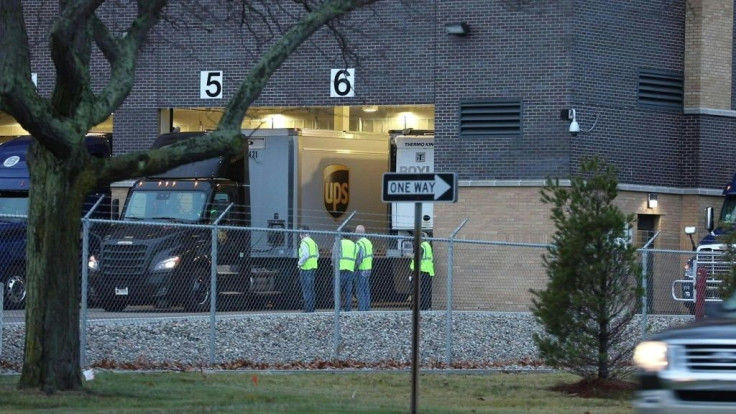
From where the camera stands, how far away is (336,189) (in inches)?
1277

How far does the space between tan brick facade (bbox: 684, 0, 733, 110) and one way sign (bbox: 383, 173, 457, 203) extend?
21.1 meters

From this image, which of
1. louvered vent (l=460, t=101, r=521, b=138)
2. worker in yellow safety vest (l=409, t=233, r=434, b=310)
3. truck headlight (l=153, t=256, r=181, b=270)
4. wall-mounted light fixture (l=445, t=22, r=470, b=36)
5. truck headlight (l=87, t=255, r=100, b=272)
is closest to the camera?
truck headlight (l=87, t=255, r=100, b=272)

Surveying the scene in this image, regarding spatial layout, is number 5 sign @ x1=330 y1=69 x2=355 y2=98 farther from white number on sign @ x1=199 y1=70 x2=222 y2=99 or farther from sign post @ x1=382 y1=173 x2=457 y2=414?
sign post @ x1=382 y1=173 x2=457 y2=414

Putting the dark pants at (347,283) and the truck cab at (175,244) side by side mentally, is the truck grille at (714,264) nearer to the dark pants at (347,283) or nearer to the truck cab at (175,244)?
the dark pants at (347,283)

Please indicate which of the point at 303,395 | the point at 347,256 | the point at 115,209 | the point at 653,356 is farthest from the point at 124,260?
the point at 653,356

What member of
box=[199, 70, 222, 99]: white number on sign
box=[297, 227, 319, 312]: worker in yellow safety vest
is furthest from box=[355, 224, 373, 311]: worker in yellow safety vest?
box=[199, 70, 222, 99]: white number on sign

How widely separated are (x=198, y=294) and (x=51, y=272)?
1167 centimetres

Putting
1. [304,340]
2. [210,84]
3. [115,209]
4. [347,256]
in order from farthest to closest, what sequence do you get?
[210,84], [115,209], [347,256], [304,340]

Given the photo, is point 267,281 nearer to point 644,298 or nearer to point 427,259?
point 427,259

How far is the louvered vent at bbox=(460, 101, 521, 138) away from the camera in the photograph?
31.4m

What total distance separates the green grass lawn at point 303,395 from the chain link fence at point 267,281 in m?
2.01

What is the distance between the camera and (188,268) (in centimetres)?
2566

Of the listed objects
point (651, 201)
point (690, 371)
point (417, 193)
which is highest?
point (651, 201)

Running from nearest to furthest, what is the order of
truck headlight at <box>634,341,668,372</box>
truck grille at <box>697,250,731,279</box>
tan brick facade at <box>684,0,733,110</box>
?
truck headlight at <box>634,341,668,372</box> → truck grille at <box>697,250,731,279</box> → tan brick facade at <box>684,0,733,110</box>
